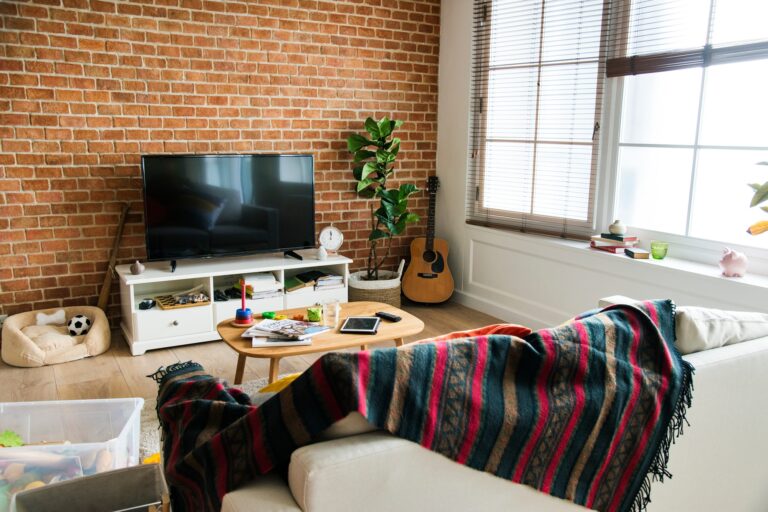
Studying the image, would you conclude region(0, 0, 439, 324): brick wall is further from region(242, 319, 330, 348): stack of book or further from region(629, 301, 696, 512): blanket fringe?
region(629, 301, 696, 512): blanket fringe

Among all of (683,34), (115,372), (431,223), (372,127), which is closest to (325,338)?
(115,372)

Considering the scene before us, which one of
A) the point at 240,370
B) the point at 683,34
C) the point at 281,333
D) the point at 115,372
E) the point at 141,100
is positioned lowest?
the point at 115,372

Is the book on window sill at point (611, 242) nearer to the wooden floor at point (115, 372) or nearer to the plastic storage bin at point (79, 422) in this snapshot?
the wooden floor at point (115, 372)

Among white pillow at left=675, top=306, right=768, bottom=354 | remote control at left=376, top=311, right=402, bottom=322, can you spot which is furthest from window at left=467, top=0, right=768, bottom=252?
white pillow at left=675, top=306, right=768, bottom=354

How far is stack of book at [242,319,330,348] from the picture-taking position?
293 centimetres

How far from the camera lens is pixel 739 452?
1885 millimetres

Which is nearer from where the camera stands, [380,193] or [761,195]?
[761,195]

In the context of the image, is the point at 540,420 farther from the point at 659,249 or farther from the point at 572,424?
the point at 659,249

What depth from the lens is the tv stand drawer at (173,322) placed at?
12.5ft

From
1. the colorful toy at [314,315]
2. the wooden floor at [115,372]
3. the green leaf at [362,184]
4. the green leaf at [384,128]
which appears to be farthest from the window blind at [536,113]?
the colorful toy at [314,315]

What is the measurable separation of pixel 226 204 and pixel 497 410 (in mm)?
3045

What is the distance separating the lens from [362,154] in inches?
181

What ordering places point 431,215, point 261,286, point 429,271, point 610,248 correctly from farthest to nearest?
point 431,215, point 429,271, point 261,286, point 610,248

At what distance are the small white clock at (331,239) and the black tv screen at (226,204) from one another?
16cm
